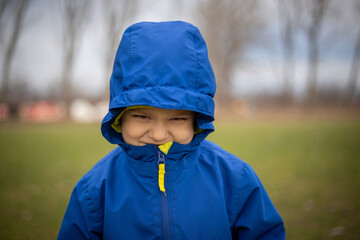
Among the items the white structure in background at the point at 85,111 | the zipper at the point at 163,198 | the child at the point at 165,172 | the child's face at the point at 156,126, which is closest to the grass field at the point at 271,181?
the child at the point at 165,172

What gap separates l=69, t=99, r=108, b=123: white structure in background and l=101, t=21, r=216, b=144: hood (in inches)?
817

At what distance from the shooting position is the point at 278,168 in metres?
6.07

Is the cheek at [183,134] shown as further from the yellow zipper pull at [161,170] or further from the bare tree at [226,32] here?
the bare tree at [226,32]

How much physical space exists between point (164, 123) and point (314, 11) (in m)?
26.9

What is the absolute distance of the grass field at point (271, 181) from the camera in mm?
3496

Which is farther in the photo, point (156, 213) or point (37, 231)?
point (37, 231)

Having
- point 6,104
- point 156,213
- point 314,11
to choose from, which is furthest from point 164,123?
point 314,11

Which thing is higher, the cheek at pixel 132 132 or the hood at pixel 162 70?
the hood at pixel 162 70

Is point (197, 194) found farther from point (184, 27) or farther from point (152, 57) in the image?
point (184, 27)

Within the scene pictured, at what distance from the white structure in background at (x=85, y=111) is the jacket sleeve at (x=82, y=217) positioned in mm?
20643

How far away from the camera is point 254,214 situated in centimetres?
155

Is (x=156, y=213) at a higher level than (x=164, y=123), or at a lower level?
lower

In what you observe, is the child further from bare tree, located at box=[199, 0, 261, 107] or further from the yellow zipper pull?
bare tree, located at box=[199, 0, 261, 107]

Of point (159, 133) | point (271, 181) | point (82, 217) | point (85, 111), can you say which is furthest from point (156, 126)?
point (85, 111)
